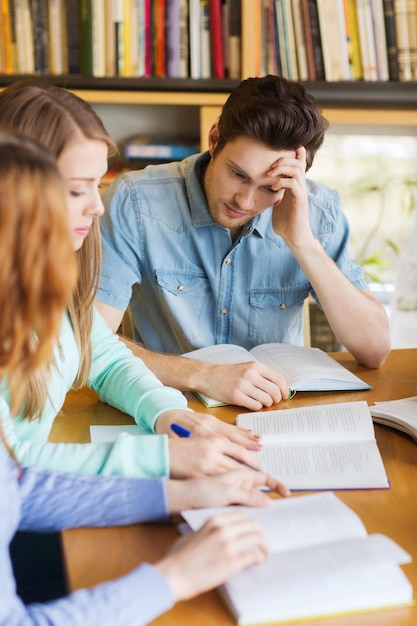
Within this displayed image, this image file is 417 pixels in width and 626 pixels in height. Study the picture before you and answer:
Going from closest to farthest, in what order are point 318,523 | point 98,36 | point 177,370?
1. point 318,523
2. point 177,370
3. point 98,36

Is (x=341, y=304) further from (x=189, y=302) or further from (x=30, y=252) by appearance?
(x=30, y=252)

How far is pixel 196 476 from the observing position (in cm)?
101

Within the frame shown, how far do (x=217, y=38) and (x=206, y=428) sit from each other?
5.06 ft

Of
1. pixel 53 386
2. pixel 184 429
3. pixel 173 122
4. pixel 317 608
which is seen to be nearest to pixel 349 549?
pixel 317 608

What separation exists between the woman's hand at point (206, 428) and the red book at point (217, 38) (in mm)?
1456

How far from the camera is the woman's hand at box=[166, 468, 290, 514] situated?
3.09 feet

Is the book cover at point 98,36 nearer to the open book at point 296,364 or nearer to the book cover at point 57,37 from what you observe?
the book cover at point 57,37

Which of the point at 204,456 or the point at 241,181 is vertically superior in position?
the point at 241,181

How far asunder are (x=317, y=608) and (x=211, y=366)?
2.28 ft

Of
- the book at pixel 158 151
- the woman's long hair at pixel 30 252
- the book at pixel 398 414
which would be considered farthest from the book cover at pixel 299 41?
the woman's long hair at pixel 30 252

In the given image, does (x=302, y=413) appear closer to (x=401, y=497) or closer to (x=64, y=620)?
(x=401, y=497)

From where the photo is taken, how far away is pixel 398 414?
1280 mm

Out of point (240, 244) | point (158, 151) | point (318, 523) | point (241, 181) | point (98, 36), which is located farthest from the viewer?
point (158, 151)

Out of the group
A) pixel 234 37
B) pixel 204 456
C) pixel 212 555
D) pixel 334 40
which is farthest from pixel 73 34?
pixel 212 555
